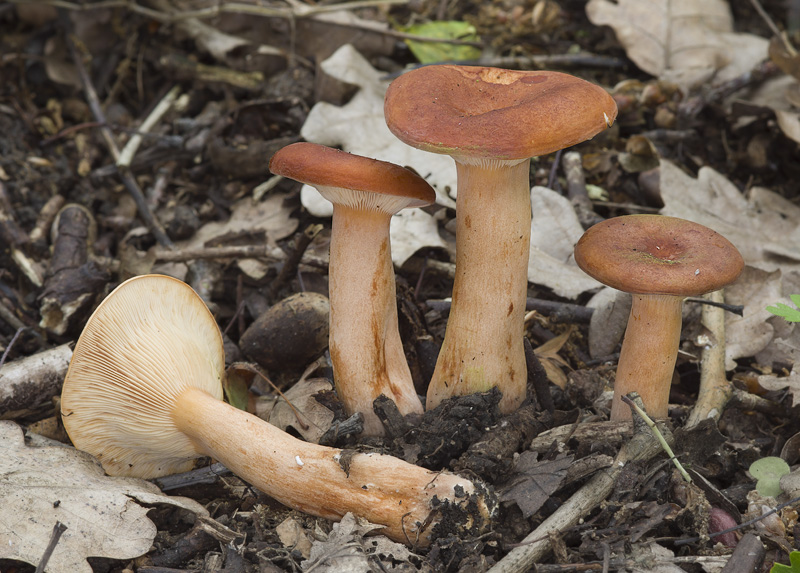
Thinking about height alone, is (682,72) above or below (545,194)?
above

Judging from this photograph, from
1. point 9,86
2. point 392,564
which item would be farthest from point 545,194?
point 9,86

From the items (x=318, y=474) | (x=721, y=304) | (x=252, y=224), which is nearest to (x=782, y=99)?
(x=721, y=304)

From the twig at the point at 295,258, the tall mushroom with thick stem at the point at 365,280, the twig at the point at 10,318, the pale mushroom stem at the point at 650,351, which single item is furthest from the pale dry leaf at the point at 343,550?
the twig at the point at 10,318

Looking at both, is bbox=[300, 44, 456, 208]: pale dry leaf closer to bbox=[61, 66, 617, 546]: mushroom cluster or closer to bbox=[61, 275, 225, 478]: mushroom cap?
bbox=[61, 66, 617, 546]: mushroom cluster

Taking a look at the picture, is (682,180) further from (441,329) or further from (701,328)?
(441,329)

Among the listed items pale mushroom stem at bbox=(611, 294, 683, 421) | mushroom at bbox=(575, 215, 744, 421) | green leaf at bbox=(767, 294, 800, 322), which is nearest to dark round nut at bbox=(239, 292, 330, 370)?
mushroom at bbox=(575, 215, 744, 421)

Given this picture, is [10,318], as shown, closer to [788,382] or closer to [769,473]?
[769,473]
